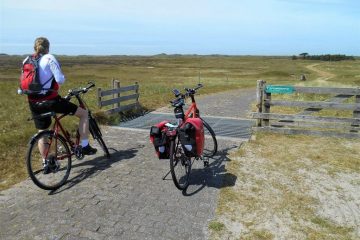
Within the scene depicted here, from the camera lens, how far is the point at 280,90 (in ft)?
33.3

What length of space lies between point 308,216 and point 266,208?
595 millimetres

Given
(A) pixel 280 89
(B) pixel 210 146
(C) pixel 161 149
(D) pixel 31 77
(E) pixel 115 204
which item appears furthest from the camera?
(A) pixel 280 89

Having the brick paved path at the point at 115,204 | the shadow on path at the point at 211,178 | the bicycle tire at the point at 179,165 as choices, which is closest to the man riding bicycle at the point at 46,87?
the brick paved path at the point at 115,204

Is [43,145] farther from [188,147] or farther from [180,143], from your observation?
[188,147]

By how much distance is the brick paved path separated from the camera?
189 inches

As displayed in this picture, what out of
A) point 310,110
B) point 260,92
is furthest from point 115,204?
point 310,110

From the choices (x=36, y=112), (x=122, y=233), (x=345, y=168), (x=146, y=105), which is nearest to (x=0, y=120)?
(x=146, y=105)

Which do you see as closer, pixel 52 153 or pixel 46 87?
pixel 46 87

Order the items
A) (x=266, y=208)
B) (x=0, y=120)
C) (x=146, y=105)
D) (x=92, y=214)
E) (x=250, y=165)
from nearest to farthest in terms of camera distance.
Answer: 1. (x=92, y=214)
2. (x=266, y=208)
3. (x=250, y=165)
4. (x=0, y=120)
5. (x=146, y=105)

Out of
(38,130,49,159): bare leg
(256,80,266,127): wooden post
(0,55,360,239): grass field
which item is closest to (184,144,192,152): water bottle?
(0,55,360,239): grass field

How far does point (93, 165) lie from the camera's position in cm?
736

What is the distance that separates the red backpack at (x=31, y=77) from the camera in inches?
236

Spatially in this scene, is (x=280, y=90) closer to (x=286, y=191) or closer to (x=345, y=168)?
(x=345, y=168)

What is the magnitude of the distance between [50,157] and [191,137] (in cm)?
234
